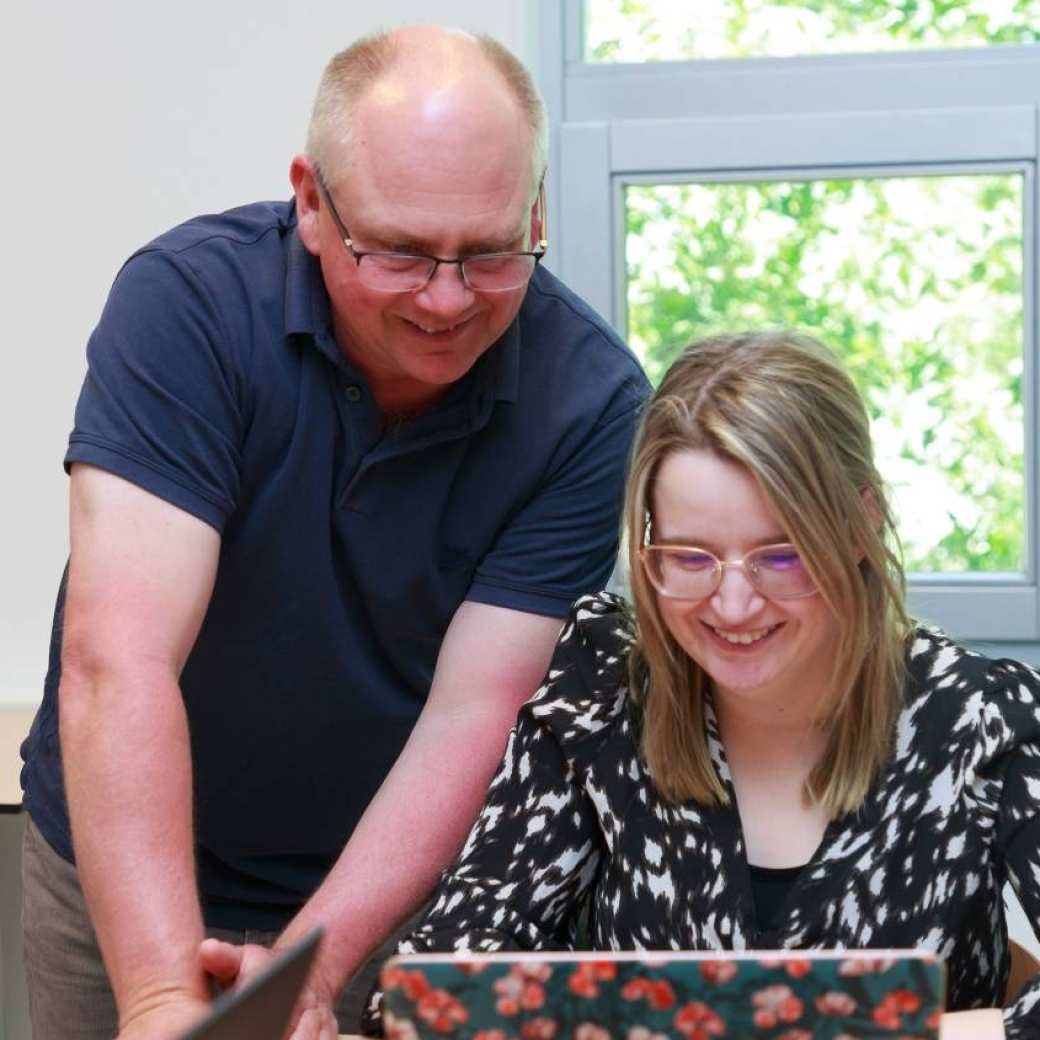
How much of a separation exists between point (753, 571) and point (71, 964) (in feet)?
3.06

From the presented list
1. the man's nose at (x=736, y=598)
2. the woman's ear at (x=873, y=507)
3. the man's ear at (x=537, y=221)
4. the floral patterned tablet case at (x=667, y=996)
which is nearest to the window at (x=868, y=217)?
the man's ear at (x=537, y=221)

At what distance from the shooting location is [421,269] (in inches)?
59.1

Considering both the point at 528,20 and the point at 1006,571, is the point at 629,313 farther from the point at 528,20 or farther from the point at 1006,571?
the point at 1006,571

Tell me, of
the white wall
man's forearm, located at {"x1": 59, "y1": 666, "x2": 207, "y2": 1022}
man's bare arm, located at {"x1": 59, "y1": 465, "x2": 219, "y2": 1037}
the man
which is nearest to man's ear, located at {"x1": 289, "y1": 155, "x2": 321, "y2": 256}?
the man

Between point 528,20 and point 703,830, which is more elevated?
point 528,20

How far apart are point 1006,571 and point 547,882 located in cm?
164

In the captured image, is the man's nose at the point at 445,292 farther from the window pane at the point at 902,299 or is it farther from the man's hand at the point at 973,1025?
the window pane at the point at 902,299

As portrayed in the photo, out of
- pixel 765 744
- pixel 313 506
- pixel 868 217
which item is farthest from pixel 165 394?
pixel 868 217

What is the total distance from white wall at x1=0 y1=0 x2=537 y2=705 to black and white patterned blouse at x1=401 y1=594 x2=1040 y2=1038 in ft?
5.03

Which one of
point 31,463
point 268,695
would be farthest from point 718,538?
point 31,463

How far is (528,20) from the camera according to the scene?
9.22ft

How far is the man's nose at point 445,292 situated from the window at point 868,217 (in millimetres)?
1361

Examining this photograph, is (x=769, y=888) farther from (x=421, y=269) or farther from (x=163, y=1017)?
(x=421, y=269)

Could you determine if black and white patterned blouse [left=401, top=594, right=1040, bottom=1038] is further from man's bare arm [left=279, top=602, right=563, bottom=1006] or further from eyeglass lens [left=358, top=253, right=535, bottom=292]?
eyeglass lens [left=358, top=253, right=535, bottom=292]
